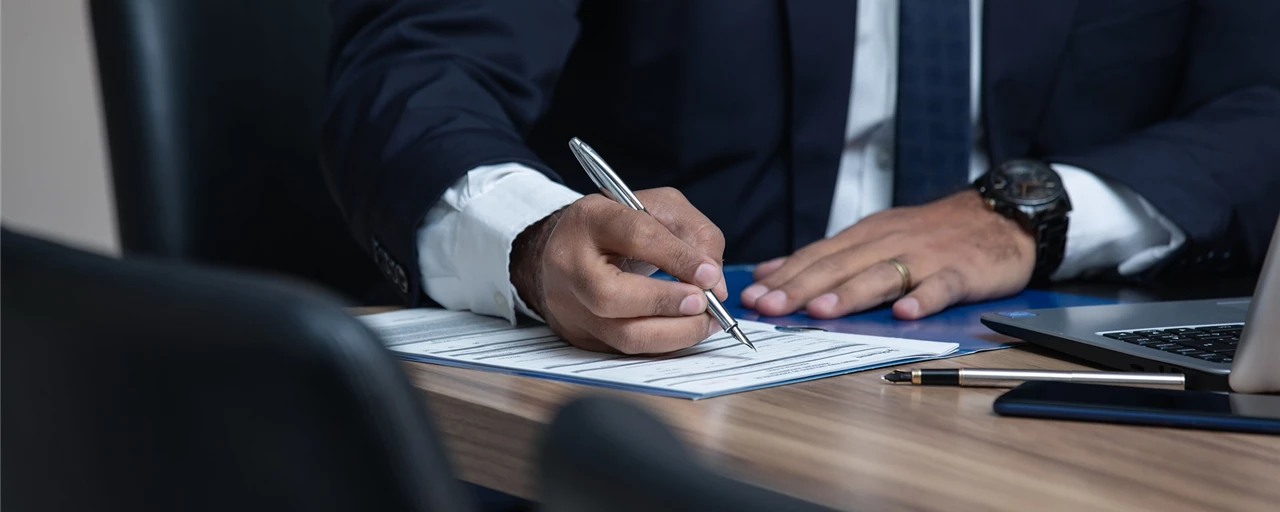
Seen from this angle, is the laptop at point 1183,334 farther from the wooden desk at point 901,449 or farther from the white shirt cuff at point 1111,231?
the white shirt cuff at point 1111,231


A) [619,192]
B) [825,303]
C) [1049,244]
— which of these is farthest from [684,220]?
[1049,244]

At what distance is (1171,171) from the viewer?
1.08 meters

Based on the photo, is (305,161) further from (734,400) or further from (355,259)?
(734,400)

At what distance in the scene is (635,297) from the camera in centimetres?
68

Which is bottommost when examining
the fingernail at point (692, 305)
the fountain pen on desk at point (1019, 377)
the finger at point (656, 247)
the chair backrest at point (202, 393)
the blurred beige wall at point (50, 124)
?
the blurred beige wall at point (50, 124)

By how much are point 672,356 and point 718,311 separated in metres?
0.04

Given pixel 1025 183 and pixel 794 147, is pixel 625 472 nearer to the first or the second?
pixel 1025 183

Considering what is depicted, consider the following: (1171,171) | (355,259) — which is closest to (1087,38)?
(1171,171)

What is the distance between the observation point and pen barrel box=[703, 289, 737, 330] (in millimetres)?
693

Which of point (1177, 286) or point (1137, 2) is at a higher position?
point (1137, 2)

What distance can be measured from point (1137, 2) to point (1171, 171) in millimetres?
357

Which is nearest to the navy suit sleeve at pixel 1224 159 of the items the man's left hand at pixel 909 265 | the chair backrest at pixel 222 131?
the man's left hand at pixel 909 265

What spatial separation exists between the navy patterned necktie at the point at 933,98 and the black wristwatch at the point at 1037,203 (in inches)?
6.0

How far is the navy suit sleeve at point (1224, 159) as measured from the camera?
1.08 metres
